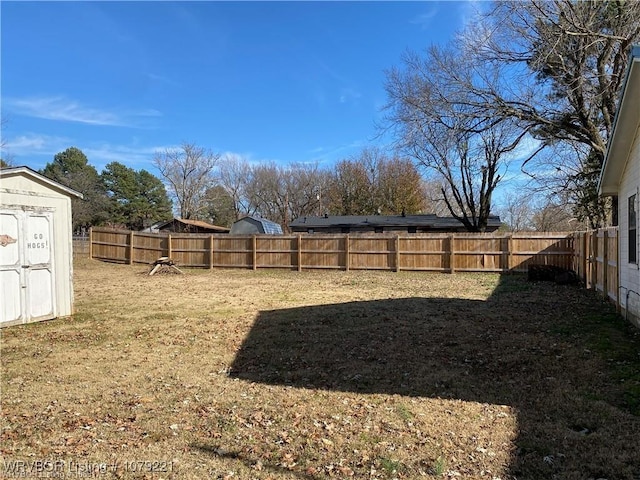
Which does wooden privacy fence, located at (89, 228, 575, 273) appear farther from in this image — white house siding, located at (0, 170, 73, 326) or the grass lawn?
white house siding, located at (0, 170, 73, 326)

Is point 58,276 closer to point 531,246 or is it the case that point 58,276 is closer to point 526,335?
point 526,335

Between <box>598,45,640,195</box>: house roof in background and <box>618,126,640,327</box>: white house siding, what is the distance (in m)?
0.12

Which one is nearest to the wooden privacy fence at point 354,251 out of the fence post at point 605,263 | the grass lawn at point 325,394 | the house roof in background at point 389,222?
the fence post at point 605,263

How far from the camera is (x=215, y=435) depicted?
338 centimetres

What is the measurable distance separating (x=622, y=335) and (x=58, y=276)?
940 cm

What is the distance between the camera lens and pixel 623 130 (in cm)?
674

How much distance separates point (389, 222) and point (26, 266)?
26026mm

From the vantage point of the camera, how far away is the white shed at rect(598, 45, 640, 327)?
20.1ft

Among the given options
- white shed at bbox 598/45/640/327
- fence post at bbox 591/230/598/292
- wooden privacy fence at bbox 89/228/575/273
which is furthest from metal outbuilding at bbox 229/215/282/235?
white shed at bbox 598/45/640/327

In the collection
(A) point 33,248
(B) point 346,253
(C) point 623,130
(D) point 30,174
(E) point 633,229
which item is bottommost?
(B) point 346,253

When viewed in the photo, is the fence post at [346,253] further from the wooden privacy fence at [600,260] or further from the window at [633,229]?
the window at [633,229]

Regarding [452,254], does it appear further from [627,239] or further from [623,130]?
[623,130]

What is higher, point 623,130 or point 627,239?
point 623,130

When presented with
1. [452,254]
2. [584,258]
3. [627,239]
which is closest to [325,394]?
[627,239]
